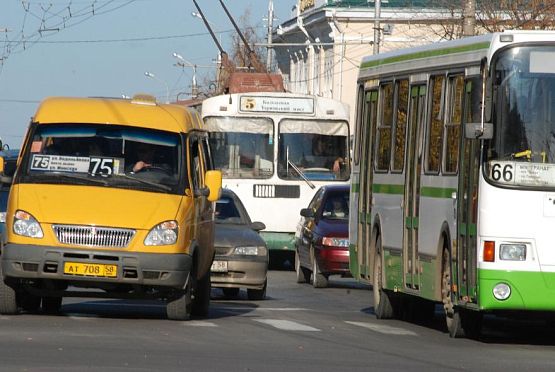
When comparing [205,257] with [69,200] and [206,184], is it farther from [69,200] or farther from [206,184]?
[69,200]

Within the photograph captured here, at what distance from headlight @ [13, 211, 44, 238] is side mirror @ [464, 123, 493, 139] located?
426 cm

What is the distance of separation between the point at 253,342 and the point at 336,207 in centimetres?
1262

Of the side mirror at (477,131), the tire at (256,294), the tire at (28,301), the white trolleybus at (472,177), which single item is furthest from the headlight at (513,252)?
the tire at (256,294)

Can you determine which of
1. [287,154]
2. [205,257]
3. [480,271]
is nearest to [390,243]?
[205,257]

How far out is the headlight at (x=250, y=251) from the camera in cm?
2198

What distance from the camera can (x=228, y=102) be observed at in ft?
103

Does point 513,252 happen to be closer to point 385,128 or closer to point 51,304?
point 385,128

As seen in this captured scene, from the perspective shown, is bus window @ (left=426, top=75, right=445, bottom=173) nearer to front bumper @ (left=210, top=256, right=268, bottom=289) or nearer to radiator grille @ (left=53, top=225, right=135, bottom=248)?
radiator grille @ (left=53, top=225, right=135, bottom=248)

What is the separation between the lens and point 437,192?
651 inches

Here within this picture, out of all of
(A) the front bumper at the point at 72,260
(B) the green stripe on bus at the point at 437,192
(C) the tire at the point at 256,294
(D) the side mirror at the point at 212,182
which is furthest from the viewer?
(C) the tire at the point at 256,294

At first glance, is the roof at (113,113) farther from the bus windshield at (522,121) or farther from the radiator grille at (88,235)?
the bus windshield at (522,121)

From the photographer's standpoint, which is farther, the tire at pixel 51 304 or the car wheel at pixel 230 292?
the car wheel at pixel 230 292

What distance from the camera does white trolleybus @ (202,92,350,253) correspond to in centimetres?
3114

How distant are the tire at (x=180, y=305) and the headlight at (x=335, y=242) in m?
9.26
